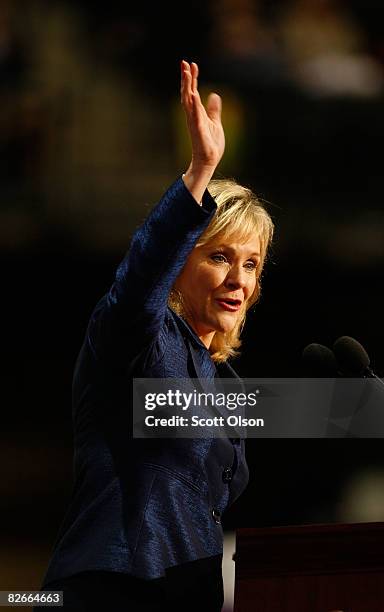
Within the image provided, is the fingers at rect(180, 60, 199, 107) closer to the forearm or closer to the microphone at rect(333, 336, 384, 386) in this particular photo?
the forearm

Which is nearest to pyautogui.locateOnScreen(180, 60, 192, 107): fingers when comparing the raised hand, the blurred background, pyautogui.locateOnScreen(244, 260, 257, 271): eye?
the raised hand

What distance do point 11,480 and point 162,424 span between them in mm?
1699

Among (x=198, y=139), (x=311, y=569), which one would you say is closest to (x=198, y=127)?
(x=198, y=139)

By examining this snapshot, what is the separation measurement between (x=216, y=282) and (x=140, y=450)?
267 mm

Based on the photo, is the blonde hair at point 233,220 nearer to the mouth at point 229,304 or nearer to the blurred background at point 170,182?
the mouth at point 229,304

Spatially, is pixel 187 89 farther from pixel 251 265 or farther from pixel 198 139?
pixel 251 265

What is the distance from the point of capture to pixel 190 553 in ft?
3.83

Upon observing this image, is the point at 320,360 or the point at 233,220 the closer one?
the point at 320,360

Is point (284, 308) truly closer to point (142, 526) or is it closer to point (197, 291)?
point (197, 291)

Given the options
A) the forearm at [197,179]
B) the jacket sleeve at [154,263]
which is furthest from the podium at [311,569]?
the forearm at [197,179]

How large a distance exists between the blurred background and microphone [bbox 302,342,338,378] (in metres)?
1.44

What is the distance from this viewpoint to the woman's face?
1.34 meters

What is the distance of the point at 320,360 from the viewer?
48.3 inches

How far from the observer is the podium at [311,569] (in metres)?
1.10
